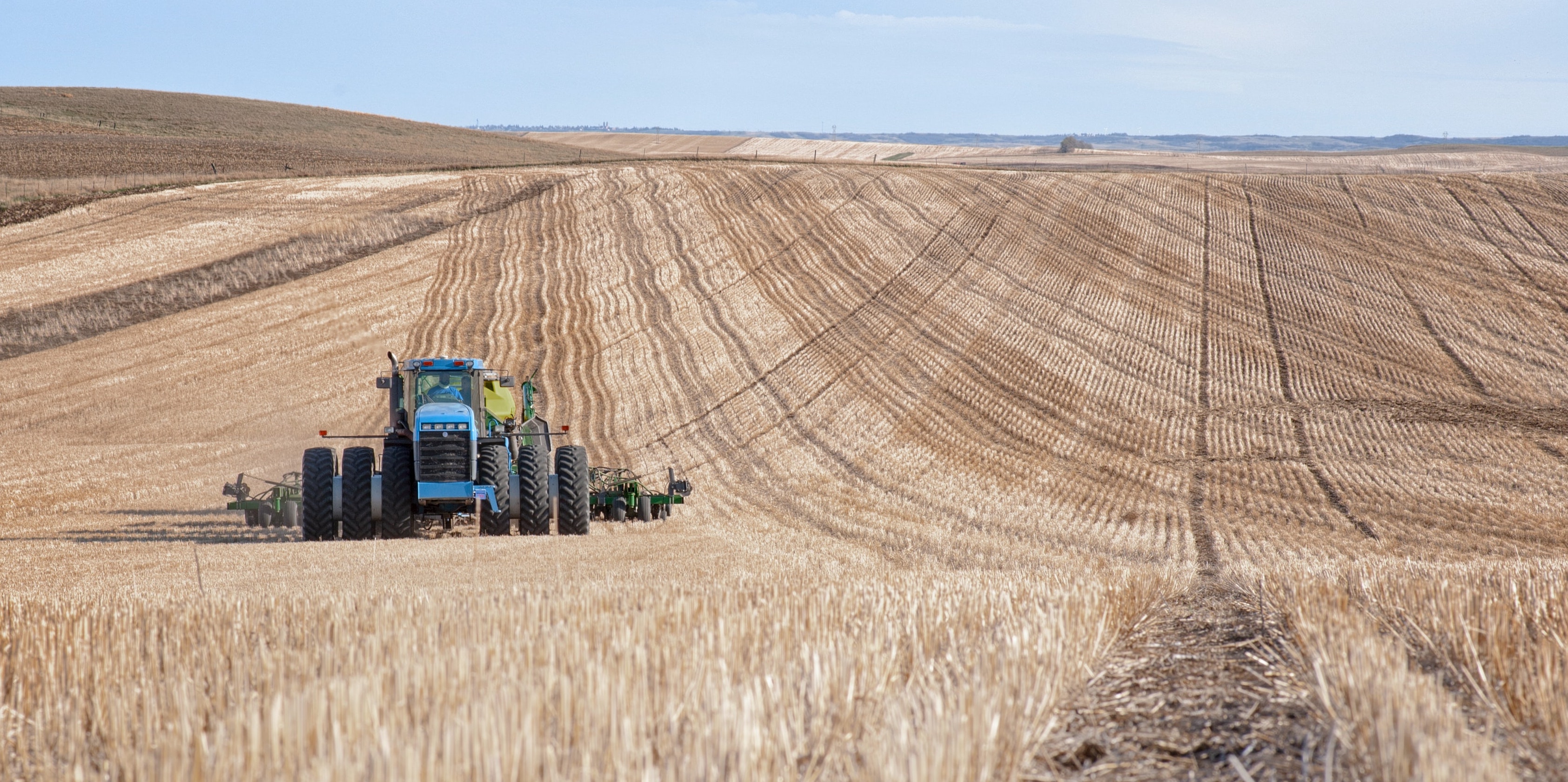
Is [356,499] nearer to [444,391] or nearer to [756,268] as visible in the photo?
[444,391]

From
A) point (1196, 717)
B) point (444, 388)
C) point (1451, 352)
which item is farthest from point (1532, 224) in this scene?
point (1196, 717)

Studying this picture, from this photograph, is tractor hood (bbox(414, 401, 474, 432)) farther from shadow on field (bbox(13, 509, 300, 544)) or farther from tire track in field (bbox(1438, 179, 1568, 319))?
tire track in field (bbox(1438, 179, 1568, 319))

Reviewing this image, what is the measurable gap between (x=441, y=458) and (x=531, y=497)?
1.18m

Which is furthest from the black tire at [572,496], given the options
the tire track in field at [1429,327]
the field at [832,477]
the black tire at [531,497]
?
the tire track in field at [1429,327]

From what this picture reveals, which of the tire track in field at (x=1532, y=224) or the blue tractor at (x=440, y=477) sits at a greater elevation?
the tire track in field at (x=1532, y=224)

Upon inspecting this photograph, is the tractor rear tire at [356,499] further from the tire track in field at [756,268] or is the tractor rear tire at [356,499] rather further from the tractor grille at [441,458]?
the tire track in field at [756,268]

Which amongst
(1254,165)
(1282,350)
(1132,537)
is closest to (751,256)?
(1282,350)

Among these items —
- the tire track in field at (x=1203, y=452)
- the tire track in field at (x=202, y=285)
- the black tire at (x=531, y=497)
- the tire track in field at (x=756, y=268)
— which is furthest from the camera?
the tire track in field at (x=756, y=268)

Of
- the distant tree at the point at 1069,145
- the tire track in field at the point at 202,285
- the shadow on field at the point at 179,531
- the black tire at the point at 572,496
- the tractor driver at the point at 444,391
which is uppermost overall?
the distant tree at the point at 1069,145

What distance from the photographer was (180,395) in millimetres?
23125

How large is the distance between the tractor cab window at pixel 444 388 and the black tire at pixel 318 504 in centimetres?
133

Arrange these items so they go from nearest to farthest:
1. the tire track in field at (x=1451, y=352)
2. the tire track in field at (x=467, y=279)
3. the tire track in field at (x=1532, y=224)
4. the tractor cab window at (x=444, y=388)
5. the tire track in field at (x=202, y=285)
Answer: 1. the tractor cab window at (x=444, y=388)
2. the tire track in field at (x=1451, y=352)
3. the tire track in field at (x=202, y=285)
4. the tire track in field at (x=467, y=279)
5. the tire track in field at (x=1532, y=224)

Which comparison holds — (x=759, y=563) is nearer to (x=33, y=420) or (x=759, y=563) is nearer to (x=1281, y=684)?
(x=1281, y=684)

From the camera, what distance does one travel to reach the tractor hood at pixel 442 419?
13539 mm
